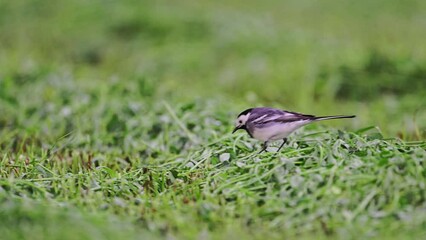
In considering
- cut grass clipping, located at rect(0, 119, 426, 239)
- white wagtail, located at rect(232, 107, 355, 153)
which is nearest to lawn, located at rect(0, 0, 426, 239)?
cut grass clipping, located at rect(0, 119, 426, 239)

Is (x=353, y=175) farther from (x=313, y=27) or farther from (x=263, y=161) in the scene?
(x=313, y=27)

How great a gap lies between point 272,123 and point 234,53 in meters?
5.71

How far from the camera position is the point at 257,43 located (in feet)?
36.1

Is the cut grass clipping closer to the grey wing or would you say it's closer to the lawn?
the lawn

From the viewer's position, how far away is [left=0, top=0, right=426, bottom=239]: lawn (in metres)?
4.23

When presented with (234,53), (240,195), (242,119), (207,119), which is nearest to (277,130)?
(242,119)

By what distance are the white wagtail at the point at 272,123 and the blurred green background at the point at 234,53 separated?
1.70 meters

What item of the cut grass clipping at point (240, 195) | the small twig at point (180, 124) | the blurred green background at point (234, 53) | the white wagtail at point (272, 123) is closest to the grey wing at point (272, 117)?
the white wagtail at point (272, 123)

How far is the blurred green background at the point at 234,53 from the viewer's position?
27.7 feet

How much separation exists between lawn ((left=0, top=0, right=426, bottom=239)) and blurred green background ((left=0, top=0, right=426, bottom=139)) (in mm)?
28

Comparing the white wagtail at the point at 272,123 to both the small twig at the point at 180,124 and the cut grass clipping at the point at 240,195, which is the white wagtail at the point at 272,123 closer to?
the cut grass clipping at the point at 240,195

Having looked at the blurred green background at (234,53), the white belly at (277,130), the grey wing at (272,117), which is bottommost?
the blurred green background at (234,53)

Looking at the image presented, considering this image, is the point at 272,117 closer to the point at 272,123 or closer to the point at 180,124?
the point at 272,123

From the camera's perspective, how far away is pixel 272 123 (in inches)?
204
